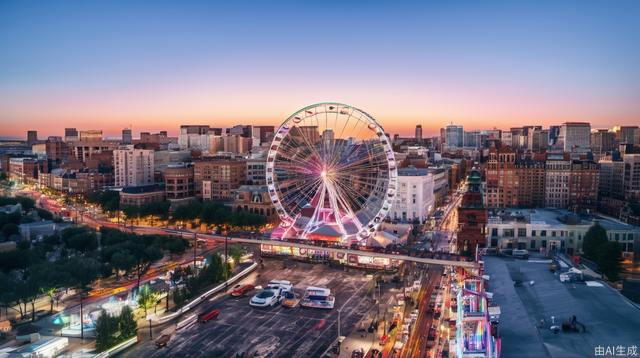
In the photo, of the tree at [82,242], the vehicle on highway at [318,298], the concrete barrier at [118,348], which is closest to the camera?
the concrete barrier at [118,348]

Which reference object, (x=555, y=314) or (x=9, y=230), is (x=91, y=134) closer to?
(x=9, y=230)

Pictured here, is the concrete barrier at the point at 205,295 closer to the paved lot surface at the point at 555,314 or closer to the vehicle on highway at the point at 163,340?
the vehicle on highway at the point at 163,340

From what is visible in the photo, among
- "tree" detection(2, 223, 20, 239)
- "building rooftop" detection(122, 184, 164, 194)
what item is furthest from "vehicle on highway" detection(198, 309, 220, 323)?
"building rooftop" detection(122, 184, 164, 194)

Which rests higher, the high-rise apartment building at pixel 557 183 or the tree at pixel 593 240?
the high-rise apartment building at pixel 557 183

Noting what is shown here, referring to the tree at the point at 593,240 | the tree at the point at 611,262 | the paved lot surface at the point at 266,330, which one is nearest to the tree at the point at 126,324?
the paved lot surface at the point at 266,330

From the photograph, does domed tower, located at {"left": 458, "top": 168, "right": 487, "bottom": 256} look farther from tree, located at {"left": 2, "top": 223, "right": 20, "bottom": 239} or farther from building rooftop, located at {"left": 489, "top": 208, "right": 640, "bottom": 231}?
tree, located at {"left": 2, "top": 223, "right": 20, "bottom": 239}

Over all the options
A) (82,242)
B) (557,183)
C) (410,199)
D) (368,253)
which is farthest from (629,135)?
(82,242)

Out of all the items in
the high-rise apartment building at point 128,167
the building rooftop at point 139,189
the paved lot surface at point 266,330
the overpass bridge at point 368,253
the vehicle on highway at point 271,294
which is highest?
the high-rise apartment building at point 128,167
